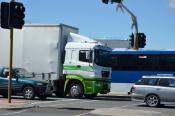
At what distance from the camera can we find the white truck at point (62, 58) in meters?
31.1

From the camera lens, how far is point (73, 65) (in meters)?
31.4

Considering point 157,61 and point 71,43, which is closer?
point 71,43

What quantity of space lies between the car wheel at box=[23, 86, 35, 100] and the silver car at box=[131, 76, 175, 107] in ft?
18.1

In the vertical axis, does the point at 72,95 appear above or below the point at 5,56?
below

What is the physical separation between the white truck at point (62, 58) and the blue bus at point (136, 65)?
13.0ft

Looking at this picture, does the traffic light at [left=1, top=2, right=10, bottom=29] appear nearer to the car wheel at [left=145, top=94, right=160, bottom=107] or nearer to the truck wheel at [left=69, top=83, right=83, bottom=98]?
the car wheel at [left=145, top=94, right=160, bottom=107]

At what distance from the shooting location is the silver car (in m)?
25.9

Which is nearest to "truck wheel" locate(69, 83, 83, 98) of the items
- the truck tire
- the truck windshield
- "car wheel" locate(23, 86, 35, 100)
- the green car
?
the truck tire

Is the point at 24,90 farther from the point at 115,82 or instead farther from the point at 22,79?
the point at 115,82

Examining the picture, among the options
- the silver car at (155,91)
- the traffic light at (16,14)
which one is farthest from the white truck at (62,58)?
the traffic light at (16,14)

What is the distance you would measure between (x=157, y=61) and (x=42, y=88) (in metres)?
9.33

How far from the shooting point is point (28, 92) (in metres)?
28.8

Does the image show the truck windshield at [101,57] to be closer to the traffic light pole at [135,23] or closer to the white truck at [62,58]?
the white truck at [62,58]

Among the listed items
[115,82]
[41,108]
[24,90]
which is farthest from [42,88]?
[115,82]
